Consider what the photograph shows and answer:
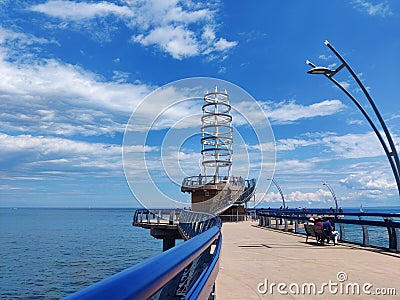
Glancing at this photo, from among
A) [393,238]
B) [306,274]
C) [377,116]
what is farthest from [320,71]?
[306,274]

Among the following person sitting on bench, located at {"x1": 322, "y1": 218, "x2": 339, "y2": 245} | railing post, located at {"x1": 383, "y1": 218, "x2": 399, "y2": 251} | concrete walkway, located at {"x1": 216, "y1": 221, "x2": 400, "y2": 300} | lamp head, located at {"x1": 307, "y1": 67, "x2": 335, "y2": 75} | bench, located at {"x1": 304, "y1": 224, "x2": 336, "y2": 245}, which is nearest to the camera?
concrete walkway, located at {"x1": 216, "y1": 221, "x2": 400, "y2": 300}

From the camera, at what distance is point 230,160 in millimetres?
48344

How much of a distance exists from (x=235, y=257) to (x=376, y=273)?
4.17 m

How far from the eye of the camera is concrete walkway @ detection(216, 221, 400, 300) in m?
7.06

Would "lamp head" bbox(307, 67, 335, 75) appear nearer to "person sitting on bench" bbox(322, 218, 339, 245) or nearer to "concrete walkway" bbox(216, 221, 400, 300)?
"person sitting on bench" bbox(322, 218, 339, 245)

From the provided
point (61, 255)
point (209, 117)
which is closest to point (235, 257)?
point (61, 255)

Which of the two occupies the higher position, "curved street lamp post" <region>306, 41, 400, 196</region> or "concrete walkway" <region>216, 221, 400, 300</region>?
"curved street lamp post" <region>306, 41, 400, 196</region>

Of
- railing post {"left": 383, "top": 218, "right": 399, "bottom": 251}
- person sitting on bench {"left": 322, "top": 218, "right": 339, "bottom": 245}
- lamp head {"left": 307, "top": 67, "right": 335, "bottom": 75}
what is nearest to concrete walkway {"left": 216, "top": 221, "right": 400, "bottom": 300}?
railing post {"left": 383, "top": 218, "right": 399, "bottom": 251}

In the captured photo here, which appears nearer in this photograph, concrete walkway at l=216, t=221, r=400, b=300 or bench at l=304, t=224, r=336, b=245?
concrete walkway at l=216, t=221, r=400, b=300

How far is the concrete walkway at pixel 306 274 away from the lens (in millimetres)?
7059

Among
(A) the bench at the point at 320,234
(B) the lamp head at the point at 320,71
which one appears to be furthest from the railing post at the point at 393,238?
(B) the lamp head at the point at 320,71

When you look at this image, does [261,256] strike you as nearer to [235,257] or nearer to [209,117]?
[235,257]

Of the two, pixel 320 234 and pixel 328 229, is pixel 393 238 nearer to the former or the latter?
pixel 328 229

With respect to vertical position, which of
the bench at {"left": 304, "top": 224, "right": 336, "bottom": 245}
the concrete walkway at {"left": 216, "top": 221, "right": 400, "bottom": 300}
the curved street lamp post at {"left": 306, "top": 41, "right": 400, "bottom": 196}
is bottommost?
the concrete walkway at {"left": 216, "top": 221, "right": 400, "bottom": 300}
